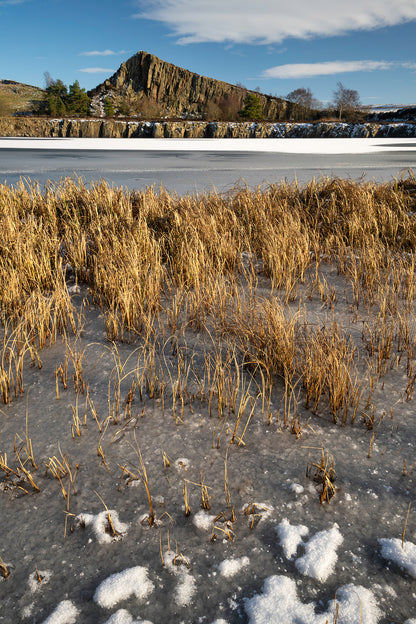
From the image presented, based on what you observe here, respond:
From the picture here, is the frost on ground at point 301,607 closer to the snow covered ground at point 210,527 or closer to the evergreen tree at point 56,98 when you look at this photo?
the snow covered ground at point 210,527

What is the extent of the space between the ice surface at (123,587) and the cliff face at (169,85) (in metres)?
108

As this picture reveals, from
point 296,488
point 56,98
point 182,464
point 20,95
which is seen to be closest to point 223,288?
point 182,464

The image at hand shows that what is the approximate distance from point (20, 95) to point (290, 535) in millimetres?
124805

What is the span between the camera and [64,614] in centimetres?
116

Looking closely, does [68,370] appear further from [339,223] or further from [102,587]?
[339,223]

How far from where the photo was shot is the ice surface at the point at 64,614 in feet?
3.75

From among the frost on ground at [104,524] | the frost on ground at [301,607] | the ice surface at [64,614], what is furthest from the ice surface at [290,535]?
the ice surface at [64,614]

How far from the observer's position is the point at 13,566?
51.4 inches

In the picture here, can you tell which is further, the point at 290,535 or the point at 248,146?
the point at 248,146

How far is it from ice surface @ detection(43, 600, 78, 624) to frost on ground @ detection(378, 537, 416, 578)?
99 cm

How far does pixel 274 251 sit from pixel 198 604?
10.2 feet

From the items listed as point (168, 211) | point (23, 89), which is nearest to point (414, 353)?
point (168, 211)

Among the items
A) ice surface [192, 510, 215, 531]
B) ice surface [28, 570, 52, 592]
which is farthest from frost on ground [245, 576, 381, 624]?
ice surface [28, 570, 52, 592]

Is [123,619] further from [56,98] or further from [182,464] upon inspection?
[56,98]
